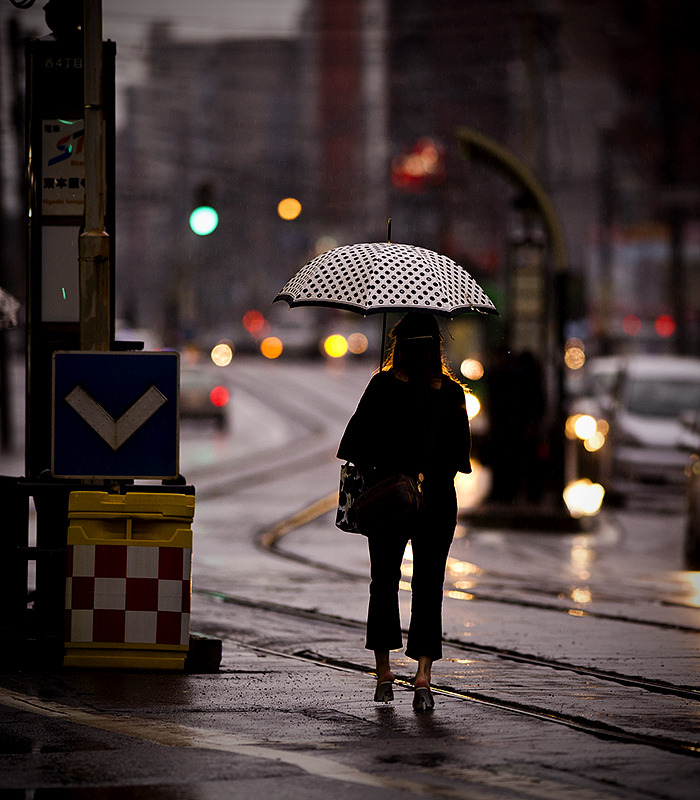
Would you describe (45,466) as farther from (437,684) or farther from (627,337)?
(627,337)

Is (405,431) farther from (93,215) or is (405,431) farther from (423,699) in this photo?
(93,215)

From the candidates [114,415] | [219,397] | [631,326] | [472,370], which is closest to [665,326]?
[631,326]

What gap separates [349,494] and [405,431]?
403mm

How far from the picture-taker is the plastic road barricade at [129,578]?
7.63m

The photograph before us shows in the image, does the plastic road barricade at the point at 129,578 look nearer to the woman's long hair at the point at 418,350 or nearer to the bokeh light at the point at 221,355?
the woman's long hair at the point at 418,350

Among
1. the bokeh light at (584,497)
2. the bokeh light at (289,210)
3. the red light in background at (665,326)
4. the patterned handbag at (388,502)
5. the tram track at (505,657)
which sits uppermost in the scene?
the bokeh light at (289,210)

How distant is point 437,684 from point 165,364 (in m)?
2.08

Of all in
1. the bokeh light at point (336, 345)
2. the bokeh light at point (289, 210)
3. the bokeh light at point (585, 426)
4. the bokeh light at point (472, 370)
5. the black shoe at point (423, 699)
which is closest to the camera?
the black shoe at point (423, 699)

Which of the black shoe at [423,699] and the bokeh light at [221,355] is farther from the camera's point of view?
the bokeh light at [221,355]

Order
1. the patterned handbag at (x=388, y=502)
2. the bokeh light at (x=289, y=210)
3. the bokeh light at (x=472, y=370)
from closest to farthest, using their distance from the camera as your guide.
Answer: the patterned handbag at (x=388, y=502), the bokeh light at (x=289, y=210), the bokeh light at (x=472, y=370)

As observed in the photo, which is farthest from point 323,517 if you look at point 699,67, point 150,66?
point 699,67

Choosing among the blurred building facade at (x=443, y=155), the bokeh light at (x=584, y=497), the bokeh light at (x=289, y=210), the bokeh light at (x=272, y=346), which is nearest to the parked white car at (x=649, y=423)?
the bokeh light at (x=584, y=497)

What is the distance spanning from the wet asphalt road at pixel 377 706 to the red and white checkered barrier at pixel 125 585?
0.29m

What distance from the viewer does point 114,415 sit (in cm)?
770
